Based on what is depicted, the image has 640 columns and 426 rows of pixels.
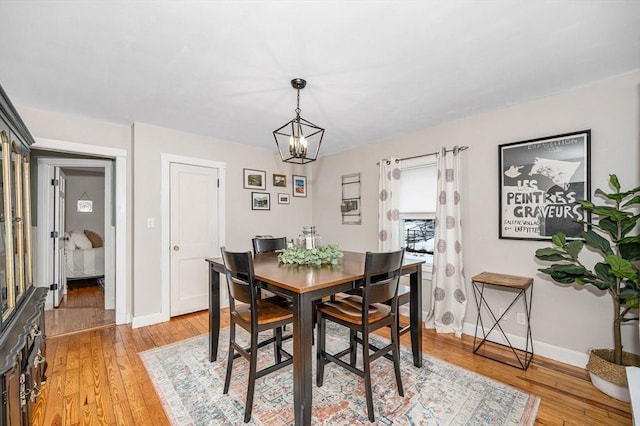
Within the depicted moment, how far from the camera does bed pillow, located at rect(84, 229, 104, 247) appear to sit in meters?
5.65

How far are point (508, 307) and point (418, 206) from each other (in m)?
1.44

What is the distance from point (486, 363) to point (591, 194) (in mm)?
1659

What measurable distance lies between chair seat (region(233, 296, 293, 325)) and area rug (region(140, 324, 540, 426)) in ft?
1.93

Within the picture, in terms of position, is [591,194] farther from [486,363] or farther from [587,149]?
[486,363]

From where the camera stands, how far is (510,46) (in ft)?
6.05

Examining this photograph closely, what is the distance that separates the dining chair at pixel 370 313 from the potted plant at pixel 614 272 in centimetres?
133

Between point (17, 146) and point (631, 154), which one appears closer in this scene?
point (17, 146)

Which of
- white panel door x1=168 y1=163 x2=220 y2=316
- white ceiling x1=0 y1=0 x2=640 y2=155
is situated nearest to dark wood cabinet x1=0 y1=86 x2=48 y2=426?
white ceiling x1=0 y1=0 x2=640 y2=155

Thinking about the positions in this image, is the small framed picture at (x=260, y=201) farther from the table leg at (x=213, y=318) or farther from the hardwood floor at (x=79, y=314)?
the hardwood floor at (x=79, y=314)

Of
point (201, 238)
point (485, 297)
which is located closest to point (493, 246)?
point (485, 297)

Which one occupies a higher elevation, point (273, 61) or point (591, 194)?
point (273, 61)

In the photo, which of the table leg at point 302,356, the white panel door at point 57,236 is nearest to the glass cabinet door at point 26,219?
the table leg at point 302,356

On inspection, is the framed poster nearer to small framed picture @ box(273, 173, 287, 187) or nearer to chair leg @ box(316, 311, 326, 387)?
chair leg @ box(316, 311, 326, 387)

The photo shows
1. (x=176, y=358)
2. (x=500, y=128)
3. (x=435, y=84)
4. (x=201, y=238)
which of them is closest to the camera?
(x=435, y=84)
